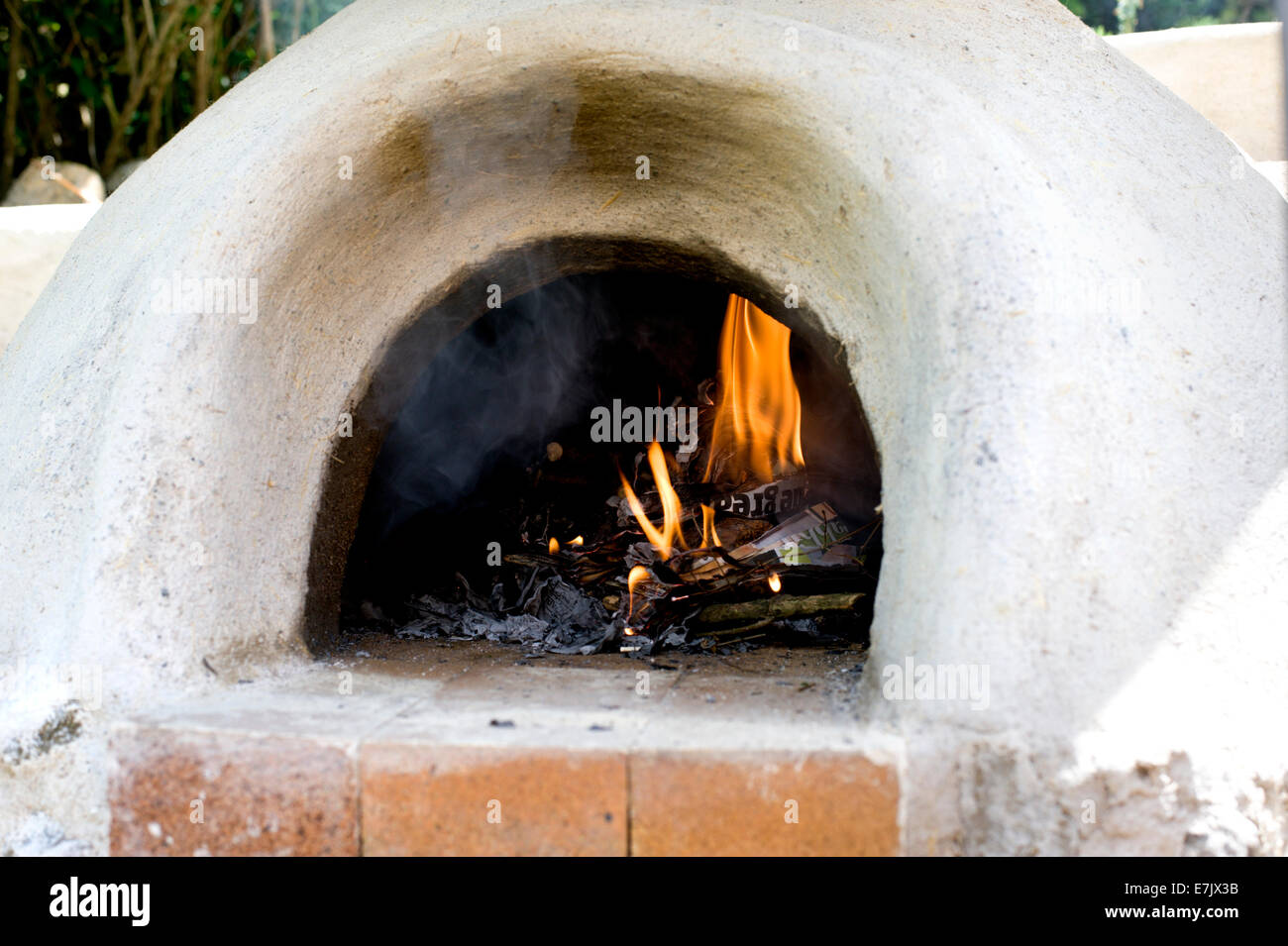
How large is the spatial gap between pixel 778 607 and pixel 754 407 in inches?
30.4

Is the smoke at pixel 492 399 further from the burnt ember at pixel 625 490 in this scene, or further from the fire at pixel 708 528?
the fire at pixel 708 528

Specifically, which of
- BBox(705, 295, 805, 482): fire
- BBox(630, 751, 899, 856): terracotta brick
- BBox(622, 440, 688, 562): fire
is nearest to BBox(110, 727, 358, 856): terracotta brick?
BBox(630, 751, 899, 856): terracotta brick

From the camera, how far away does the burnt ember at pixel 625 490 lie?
2.75 metres

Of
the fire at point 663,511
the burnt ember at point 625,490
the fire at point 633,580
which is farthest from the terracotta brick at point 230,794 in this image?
the fire at point 663,511

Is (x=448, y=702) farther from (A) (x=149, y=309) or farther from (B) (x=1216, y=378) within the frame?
(B) (x=1216, y=378)

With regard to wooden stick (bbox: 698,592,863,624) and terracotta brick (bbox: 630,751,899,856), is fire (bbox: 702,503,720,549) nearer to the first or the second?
wooden stick (bbox: 698,592,863,624)

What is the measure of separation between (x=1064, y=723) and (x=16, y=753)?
198cm

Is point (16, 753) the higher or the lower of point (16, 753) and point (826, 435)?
the lower

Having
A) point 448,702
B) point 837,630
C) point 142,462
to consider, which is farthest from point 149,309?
point 837,630

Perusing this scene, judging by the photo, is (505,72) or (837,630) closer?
(505,72)

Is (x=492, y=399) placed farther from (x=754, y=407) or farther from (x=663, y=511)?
(x=754, y=407)

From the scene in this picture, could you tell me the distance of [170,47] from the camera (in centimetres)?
511

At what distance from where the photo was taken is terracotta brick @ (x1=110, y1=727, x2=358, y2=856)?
1689mm

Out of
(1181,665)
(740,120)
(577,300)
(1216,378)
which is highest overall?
(740,120)
